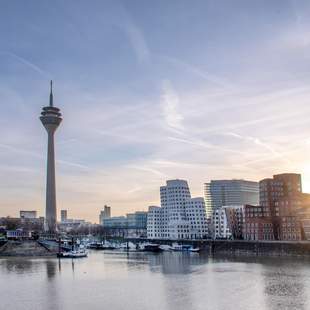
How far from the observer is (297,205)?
147 m

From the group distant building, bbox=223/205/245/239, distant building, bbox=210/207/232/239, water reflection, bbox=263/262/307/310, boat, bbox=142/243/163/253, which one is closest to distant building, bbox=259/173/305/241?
distant building, bbox=223/205/245/239

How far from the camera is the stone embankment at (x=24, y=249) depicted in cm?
13350

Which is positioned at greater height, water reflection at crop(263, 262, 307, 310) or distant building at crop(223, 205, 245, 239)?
distant building at crop(223, 205, 245, 239)

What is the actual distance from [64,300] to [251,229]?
355 ft

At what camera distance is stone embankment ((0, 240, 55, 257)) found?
13350cm

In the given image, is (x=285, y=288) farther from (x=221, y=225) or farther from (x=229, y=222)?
(x=221, y=225)

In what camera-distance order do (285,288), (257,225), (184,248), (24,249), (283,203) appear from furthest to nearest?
(184,248)
(257,225)
(283,203)
(24,249)
(285,288)

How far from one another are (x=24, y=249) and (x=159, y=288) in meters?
78.6

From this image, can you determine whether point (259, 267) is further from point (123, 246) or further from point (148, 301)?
point (123, 246)

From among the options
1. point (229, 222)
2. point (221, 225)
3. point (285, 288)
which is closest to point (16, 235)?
point (221, 225)

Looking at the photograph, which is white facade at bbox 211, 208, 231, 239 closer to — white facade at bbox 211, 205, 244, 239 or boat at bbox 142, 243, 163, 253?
white facade at bbox 211, 205, 244, 239

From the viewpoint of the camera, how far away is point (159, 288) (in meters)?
65.2

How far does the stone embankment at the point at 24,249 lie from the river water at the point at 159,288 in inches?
1573

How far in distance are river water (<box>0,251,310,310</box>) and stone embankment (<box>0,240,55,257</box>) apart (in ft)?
131
